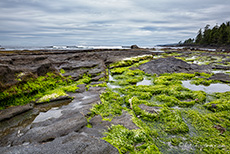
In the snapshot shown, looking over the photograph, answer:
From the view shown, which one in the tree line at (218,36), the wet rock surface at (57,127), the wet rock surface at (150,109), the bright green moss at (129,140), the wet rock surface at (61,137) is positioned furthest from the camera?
the tree line at (218,36)

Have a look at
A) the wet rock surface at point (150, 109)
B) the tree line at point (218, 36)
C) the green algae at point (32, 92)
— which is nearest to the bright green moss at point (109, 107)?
the wet rock surface at point (150, 109)

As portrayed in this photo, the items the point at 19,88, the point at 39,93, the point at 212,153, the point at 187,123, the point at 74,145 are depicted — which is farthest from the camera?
the point at 39,93

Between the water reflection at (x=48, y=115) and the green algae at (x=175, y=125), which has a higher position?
the water reflection at (x=48, y=115)

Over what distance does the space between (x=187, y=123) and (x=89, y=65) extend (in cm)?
2102

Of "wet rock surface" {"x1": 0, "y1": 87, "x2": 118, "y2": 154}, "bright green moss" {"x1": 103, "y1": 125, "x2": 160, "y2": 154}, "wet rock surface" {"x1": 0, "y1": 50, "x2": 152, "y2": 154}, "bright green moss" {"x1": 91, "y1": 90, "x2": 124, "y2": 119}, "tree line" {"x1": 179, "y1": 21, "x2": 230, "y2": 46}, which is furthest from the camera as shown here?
"tree line" {"x1": 179, "y1": 21, "x2": 230, "y2": 46}

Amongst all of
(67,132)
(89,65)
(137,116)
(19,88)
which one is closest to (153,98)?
(137,116)

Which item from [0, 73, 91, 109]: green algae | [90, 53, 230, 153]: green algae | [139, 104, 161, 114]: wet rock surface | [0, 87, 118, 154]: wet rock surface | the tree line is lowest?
[90, 53, 230, 153]: green algae

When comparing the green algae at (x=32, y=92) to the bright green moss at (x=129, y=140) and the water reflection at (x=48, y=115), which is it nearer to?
the water reflection at (x=48, y=115)

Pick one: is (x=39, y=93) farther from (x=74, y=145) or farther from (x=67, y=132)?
(x=74, y=145)

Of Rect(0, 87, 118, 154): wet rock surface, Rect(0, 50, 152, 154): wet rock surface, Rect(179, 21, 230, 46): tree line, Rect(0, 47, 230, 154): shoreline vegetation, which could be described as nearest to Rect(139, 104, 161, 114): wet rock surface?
Rect(0, 47, 230, 154): shoreline vegetation

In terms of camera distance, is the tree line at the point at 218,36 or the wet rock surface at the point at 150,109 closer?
the wet rock surface at the point at 150,109

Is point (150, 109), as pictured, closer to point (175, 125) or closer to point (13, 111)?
point (175, 125)

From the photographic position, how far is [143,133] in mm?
7172

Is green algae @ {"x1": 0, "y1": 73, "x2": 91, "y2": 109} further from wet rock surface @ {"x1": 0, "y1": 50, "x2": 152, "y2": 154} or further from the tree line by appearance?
the tree line
